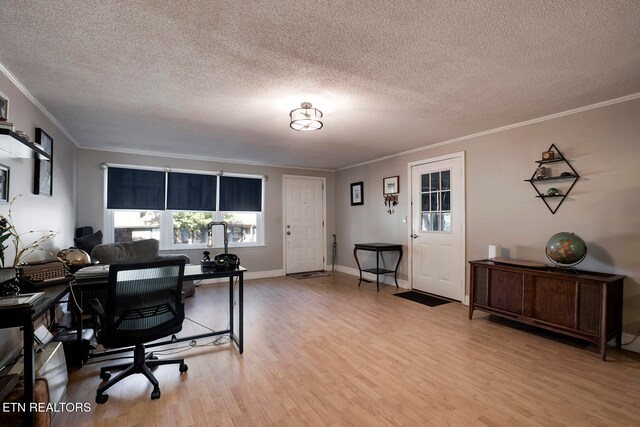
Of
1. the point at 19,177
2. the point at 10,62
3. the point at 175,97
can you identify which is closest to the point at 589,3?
the point at 175,97

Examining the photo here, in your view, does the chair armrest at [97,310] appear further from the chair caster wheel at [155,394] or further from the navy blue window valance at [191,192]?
the navy blue window valance at [191,192]

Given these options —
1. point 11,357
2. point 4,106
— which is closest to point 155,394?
point 11,357

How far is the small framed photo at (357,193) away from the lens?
20.9 feet

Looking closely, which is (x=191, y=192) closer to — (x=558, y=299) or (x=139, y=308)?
(x=139, y=308)

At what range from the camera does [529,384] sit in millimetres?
2283

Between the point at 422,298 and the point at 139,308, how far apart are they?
3841 millimetres

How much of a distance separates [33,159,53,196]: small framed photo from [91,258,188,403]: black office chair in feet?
5.26

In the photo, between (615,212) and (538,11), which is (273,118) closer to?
(538,11)

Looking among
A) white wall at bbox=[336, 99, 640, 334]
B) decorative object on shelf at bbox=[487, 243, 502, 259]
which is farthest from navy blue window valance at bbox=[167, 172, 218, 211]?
decorative object on shelf at bbox=[487, 243, 502, 259]

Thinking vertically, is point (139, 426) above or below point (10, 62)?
below

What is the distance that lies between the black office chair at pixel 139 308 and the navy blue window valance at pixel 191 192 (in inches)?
143

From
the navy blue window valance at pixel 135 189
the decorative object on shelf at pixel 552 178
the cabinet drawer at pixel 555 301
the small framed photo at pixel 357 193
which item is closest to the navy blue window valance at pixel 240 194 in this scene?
the navy blue window valance at pixel 135 189

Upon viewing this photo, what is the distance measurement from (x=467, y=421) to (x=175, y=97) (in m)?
3.43

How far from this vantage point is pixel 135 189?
5.21m
